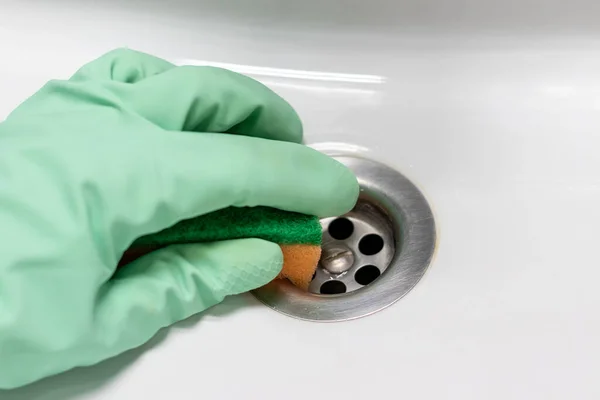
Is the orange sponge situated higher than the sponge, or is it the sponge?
the sponge

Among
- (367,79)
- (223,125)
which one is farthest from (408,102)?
(223,125)

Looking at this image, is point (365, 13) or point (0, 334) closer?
point (0, 334)

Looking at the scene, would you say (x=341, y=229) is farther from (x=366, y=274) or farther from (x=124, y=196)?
(x=124, y=196)

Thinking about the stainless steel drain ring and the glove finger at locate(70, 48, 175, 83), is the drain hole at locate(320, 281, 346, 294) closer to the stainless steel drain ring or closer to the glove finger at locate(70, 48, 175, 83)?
the stainless steel drain ring

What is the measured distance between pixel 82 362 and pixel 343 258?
0.19 meters

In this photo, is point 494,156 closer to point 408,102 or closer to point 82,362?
point 408,102

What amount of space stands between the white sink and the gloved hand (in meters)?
0.03

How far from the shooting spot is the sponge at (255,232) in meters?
0.37

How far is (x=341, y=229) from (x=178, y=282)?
14 cm

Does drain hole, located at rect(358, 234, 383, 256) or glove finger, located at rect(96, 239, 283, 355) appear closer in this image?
glove finger, located at rect(96, 239, 283, 355)

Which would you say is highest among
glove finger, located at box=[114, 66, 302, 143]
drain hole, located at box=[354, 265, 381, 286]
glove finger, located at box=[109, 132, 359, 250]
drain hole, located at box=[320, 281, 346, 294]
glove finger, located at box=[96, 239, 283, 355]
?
glove finger, located at box=[114, 66, 302, 143]

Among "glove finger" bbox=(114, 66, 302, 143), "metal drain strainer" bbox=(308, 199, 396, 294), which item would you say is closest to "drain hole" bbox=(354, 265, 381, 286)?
"metal drain strainer" bbox=(308, 199, 396, 294)

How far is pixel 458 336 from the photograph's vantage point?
1.18 feet

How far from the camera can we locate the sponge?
0.37 meters
